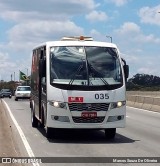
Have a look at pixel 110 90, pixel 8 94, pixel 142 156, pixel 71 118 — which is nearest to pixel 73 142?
pixel 71 118

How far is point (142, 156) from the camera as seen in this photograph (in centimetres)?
1089

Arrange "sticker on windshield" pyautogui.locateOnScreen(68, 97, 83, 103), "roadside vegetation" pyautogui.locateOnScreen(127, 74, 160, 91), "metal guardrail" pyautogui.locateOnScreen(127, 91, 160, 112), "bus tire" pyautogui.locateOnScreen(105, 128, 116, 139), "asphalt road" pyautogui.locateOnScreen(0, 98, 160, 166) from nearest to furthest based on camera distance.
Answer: "asphalt road" pyautogui.locateOnScreen(0, 98, 160, 166), "sticker on windshield" pyautogui.locateOnScreen(68, 97, 83, 103), "bus tire" pyautogui.locateOnScreen(105, 128, 116, 139), "metal guardrail" pyautogui.locateOnScreen(127, 91, 160, 112), "roadside vegetation" pyautogui.locateOnScreen(127, 74, 160, 91)

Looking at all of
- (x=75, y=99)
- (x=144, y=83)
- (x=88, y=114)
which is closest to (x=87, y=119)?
(x=88, y=114)

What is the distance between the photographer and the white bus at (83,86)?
1338 centimetres

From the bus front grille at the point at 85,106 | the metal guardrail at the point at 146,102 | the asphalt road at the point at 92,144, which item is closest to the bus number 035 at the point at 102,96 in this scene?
the bus front grille at the point at 85,106

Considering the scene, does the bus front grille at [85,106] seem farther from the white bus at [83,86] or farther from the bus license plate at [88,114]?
the bus license plate at [88,114]

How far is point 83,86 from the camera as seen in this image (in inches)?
531

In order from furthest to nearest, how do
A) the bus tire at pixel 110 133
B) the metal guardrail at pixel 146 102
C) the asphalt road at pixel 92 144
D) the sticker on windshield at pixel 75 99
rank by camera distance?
the metal guardrail at pixel 146 102, the bus tire at pixel 110 133, the sticker on windshield at pixel 75 99, the asphalt road at pixel 92 144

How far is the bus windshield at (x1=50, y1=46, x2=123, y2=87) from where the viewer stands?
537 inches

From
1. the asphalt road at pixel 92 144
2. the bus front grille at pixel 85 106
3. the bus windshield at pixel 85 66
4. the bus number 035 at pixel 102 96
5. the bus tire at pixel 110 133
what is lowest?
the asphalt road at pixel 92 144

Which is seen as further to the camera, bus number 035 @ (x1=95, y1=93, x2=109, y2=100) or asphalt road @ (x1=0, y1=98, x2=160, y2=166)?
bus number 035 @ (x1=95, y1=93, x2=109, y2=100)

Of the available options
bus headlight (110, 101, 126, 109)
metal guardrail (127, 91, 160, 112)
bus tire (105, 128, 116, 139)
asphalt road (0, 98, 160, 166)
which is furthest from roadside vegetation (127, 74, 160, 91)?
bus headlight (110, 101, 126, 109)

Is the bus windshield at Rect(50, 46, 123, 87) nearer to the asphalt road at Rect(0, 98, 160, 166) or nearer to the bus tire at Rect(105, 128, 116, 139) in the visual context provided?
the bus tire at Rect(105, 128, 116, 139)

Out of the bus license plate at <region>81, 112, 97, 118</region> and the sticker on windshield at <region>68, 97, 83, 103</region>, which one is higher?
the sticker on windshield at <region>68, 97, 83, 103</region>
